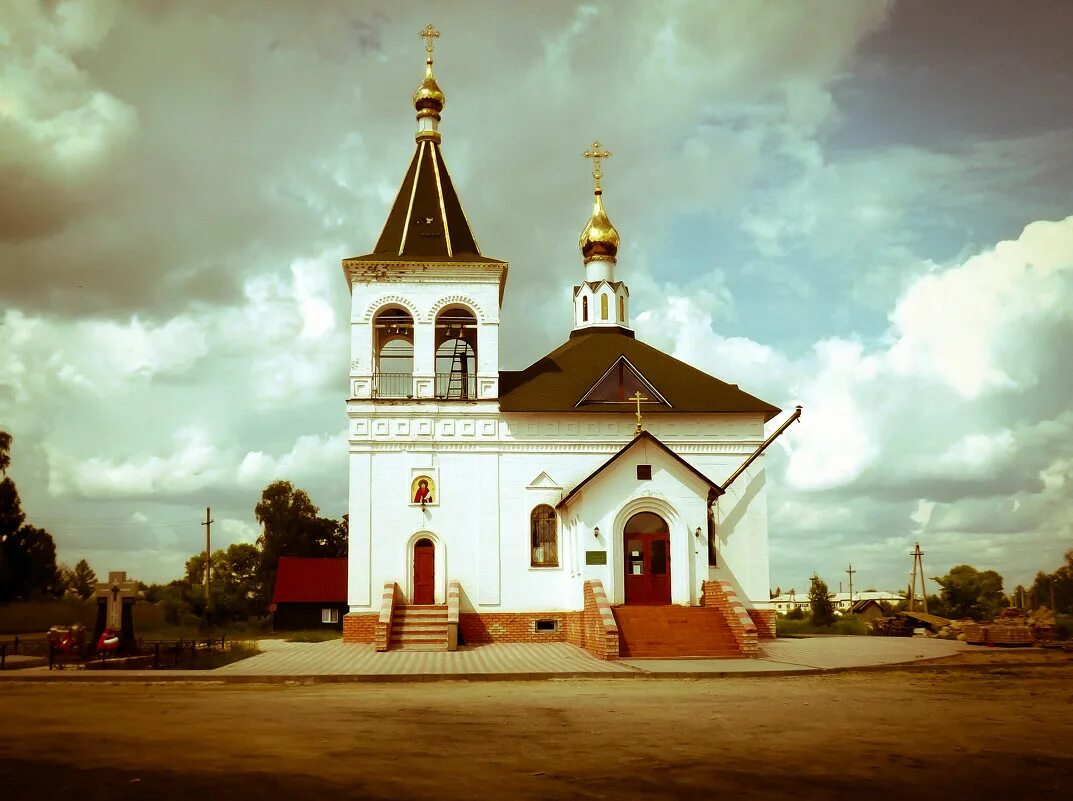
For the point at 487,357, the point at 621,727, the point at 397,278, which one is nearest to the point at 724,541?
the point at 487,357

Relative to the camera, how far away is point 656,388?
29.4 meters

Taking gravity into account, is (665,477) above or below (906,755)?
above

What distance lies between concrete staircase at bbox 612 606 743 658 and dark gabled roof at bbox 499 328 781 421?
6.30m

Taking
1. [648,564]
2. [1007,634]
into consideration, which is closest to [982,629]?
[1007,634]

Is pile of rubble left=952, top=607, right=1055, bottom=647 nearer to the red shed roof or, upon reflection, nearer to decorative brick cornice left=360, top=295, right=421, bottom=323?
decorative brick cornice left=360, top=295, right=421, bottom=323

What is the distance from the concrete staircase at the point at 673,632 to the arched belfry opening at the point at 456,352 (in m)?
8.24

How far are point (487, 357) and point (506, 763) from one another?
65.1 ft

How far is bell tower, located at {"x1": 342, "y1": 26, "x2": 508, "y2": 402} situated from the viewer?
28547 millimetres

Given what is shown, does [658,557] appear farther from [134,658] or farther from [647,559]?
[134,658]

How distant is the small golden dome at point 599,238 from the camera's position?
111 ft

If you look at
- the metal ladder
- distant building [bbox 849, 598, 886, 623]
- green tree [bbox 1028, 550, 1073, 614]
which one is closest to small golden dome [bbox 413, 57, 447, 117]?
the metal ladder

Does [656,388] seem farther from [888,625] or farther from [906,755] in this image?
A: [906,755]

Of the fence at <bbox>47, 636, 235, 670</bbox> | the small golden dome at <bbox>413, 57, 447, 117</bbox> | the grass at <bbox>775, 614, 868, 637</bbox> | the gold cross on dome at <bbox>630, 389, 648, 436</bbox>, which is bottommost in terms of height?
the grass at <bbox>775, 614, 868, 637</bbox>

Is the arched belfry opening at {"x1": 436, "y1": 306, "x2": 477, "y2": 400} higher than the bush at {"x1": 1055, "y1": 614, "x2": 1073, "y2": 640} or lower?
higher
